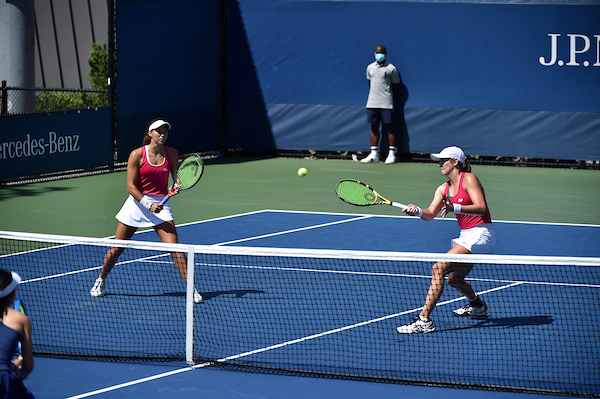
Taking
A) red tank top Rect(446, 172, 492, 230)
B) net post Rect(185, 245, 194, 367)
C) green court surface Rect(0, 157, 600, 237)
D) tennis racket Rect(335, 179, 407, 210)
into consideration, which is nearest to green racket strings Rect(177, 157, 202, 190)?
tennis racket Rect(335, 179, 407, 210)

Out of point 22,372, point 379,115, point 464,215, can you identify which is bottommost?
point 22,372

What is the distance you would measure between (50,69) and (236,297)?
21.5 meters

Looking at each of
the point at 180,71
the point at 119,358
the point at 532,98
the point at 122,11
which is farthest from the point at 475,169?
the point at 119,358

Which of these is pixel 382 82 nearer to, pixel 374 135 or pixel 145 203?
pixel 374 135

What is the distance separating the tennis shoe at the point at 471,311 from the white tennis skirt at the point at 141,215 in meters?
2.69

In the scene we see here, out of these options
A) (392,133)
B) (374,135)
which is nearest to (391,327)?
(392,133)

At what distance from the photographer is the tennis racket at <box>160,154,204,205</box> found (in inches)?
348

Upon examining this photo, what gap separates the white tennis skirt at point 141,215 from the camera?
877 centimetres

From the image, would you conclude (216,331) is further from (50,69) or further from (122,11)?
(50,69)

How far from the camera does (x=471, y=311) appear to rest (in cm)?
823

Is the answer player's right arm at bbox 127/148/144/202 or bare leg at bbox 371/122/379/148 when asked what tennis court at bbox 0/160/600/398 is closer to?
player's right arm at bbox 127/148/144/202

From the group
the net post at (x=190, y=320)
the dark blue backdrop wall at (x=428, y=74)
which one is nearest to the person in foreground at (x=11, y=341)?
the net post at (x=190, y=320)

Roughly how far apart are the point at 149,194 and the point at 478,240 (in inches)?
118

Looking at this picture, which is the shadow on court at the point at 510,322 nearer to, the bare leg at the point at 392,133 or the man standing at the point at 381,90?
the man standing at the point at 381,90
